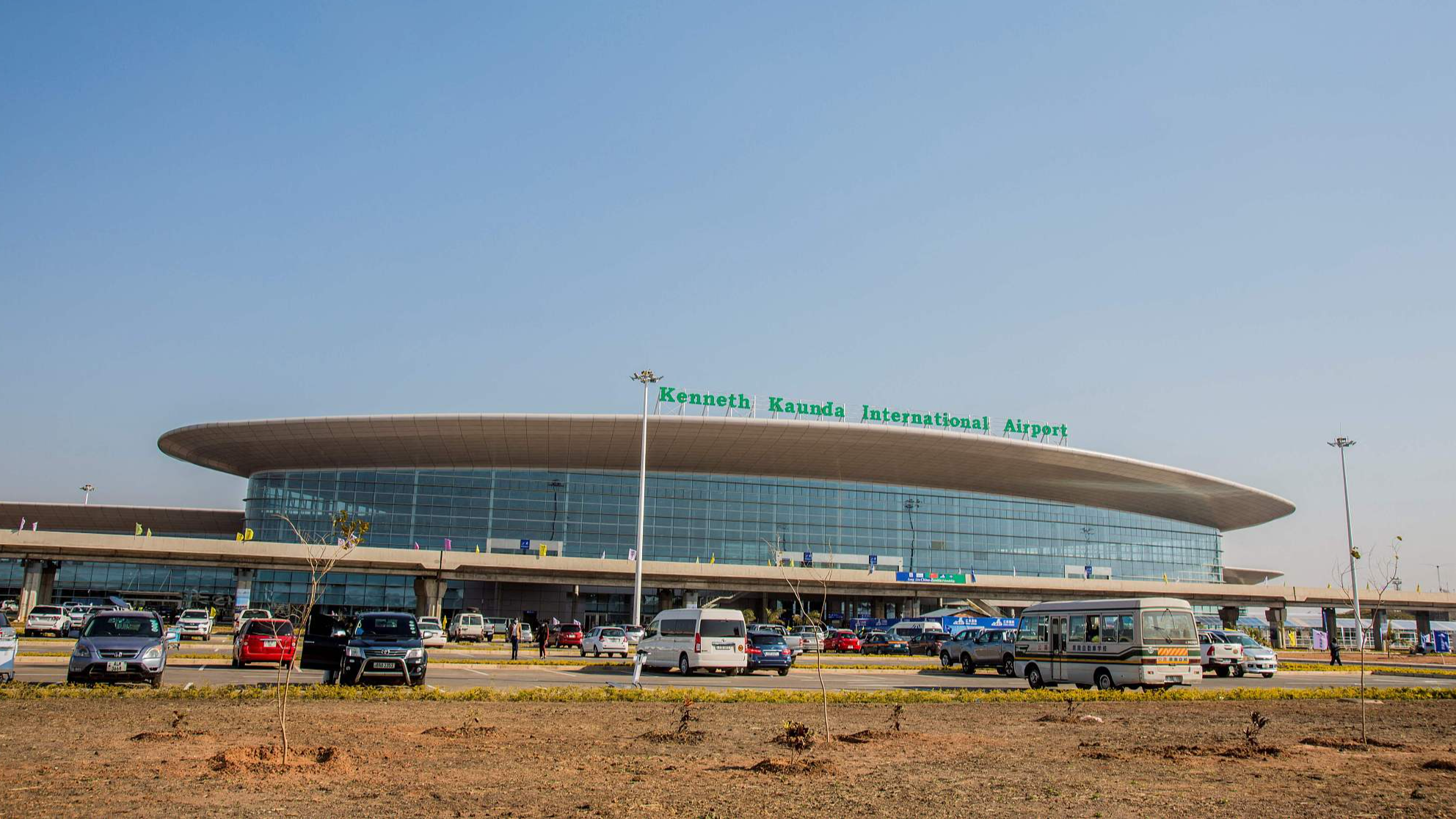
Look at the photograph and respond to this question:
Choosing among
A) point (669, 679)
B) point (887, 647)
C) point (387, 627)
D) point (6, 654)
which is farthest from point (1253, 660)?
point (6, 654)

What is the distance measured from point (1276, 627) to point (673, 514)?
5216cm

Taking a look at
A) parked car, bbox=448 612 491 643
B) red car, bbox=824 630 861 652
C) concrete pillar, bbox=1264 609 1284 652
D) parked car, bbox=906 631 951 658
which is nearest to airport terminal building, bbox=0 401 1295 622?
concrete pillar, bbox=1264 609 1284 652

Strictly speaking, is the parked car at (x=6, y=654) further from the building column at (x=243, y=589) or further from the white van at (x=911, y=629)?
the building column at (x=243, y=589)

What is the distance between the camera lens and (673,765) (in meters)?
11.6

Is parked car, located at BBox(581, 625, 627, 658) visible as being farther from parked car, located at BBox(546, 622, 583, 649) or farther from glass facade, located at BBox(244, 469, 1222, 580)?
glass facade, located at BBox(244, 469, 1222, 580)

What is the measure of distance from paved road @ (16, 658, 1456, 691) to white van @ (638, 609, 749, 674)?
1.47 feet

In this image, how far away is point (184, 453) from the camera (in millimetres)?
86375

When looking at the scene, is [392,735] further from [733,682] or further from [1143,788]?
[733,682]

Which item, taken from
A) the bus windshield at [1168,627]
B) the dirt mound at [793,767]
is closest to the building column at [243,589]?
the bus windshield at [1168,627]

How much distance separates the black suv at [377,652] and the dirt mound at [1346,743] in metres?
16.6

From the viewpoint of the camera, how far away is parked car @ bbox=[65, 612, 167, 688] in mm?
20844

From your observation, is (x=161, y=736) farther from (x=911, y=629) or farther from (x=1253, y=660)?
(x=911, y=629)

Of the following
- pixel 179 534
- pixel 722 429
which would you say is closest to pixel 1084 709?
pixel 722 429

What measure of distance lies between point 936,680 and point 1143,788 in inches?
803
